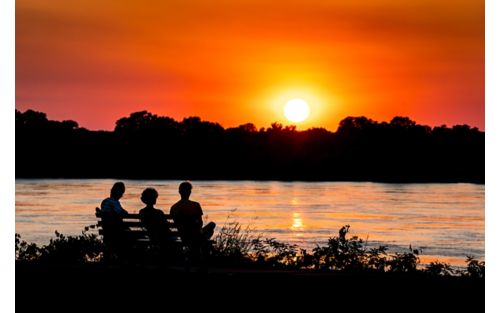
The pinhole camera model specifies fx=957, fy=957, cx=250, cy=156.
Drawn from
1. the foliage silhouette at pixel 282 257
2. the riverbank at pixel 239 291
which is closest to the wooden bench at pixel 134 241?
the riverbank at pixel 239 291

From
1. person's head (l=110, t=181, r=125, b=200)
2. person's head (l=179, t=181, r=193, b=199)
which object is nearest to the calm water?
person's head (l=179, t=181, r=193, b=199)

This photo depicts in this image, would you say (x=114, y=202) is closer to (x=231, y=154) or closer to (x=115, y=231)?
(x=115, y=231)

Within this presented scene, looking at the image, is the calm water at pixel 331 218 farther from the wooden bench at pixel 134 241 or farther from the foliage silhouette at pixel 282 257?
the wooden bench at pixel 134 241

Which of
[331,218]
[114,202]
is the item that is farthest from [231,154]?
[114,202]

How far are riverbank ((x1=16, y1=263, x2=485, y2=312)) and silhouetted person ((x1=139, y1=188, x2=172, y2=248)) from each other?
685mm

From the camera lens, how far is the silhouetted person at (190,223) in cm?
1342

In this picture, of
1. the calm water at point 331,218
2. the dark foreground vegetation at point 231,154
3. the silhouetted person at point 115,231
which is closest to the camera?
the silhouetted person at point 115,231

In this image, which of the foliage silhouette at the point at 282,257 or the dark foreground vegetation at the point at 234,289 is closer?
the dark foreground vegetation at the point at 234,289

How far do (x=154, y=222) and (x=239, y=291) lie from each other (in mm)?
2025

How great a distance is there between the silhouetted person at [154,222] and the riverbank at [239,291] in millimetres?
685

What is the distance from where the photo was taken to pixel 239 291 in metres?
12.1
